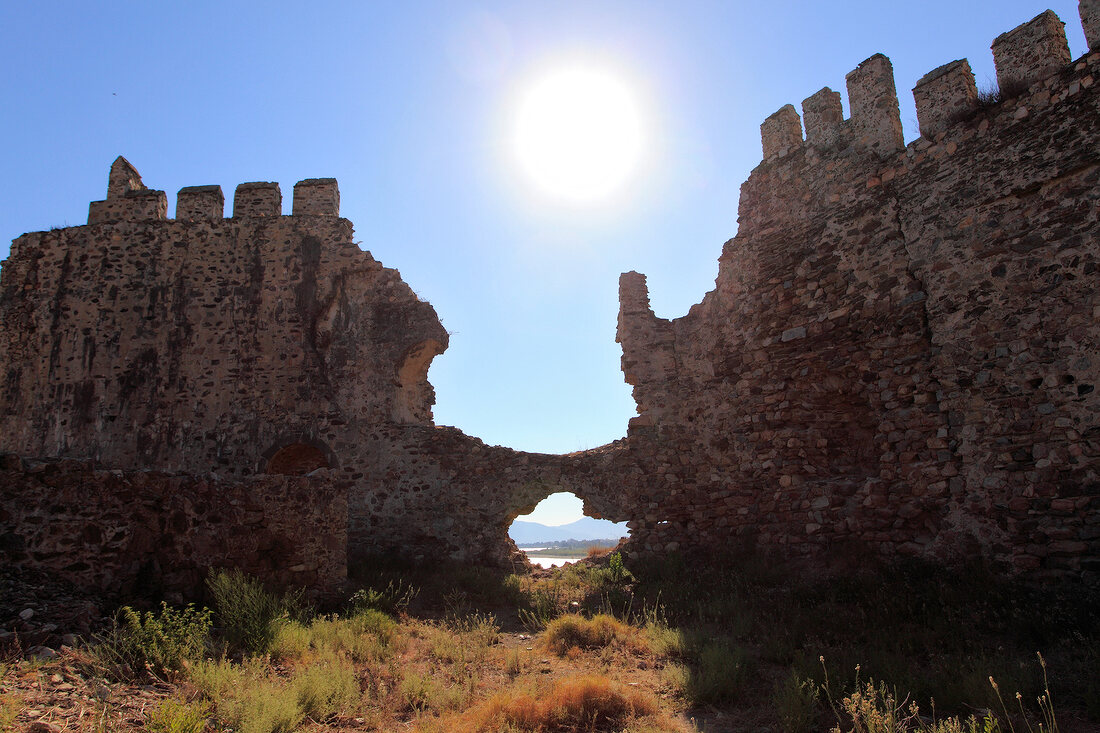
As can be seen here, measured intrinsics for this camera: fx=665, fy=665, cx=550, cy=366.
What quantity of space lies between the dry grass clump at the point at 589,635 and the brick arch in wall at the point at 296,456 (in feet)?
18.9

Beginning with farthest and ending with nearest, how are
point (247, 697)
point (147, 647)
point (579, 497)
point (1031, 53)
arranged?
point (579, 497) < point (1031, 53) < point (147, 647) < point (247, 697)

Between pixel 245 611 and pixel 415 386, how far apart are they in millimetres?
6580

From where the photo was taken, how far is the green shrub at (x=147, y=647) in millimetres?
4414

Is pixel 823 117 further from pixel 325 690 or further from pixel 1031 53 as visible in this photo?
pixel 325 690

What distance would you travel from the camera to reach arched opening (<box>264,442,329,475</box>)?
38.0ft

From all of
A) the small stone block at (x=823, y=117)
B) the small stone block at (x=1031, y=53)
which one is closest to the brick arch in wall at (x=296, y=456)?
the small stone block at (x=823, y=117)

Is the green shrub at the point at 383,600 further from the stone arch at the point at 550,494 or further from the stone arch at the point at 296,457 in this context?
the stone arch at the point at 296,457

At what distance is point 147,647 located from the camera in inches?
187

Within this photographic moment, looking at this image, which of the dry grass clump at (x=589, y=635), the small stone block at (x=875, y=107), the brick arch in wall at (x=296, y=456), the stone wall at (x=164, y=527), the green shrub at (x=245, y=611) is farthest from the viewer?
the brick arch in wall at (x=296, y=456)

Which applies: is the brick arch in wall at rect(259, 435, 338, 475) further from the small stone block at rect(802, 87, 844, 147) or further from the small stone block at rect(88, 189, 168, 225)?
the small stone block at rect(802, 87, 844, 147)

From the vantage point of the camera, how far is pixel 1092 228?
6.50 metres

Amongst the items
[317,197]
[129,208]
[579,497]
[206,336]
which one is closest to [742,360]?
[579,497]

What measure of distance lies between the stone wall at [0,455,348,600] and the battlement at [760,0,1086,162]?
8121 millimetres

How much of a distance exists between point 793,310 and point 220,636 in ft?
25.7
